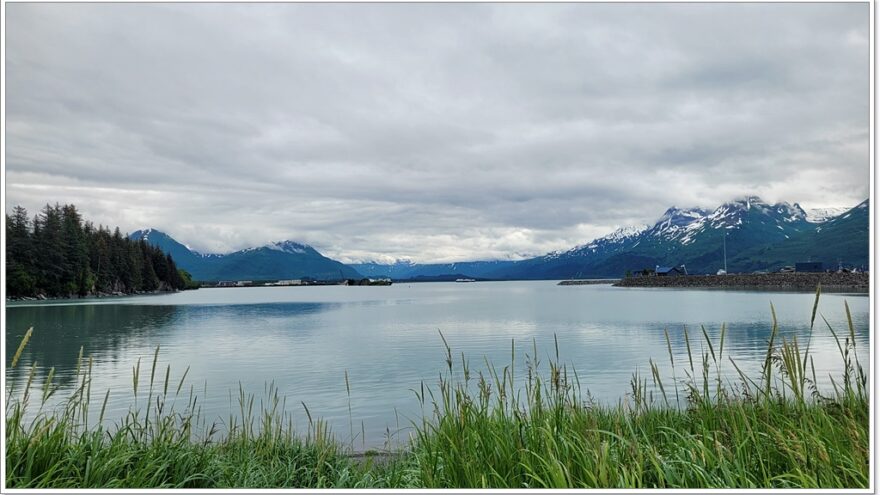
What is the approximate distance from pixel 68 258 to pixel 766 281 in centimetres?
12052

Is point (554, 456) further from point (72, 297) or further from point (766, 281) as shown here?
point (766, 281)

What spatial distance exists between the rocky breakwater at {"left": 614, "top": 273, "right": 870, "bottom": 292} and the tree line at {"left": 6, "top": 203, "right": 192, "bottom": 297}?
318 ft

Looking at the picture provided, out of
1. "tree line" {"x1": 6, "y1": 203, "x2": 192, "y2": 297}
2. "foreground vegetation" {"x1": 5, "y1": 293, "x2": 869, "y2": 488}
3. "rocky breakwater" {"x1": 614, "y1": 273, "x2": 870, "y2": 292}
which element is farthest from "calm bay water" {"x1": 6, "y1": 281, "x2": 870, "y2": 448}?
"rocky breakwater" {"x1": 614, "y1": 273, "x2": 870, "y2": 292}

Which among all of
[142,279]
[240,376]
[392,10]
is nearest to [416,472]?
[392,10]

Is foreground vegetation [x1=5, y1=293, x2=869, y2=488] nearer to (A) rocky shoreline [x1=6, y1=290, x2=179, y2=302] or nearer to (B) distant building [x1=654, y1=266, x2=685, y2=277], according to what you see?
(A) rocky shoreline [x1=6, y1=290, x2=179, y2=302]

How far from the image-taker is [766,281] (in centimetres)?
11456

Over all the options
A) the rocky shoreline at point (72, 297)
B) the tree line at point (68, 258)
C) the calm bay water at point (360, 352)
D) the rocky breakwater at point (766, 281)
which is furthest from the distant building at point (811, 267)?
the rocky shoreline at point (72, 297)


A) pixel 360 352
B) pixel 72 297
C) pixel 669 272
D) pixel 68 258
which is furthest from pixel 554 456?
pixel 669 272

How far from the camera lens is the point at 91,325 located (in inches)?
1622

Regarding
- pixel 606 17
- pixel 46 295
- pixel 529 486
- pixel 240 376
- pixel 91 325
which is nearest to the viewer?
Result: pixel 529 486

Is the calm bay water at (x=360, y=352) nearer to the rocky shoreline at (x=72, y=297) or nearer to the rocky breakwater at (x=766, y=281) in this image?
the rocky shoreline at (x=72, y=297)

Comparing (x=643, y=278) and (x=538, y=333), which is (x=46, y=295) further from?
(x=643, y=278)

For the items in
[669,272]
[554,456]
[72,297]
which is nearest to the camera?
[554,456]

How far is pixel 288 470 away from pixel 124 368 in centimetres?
1889
